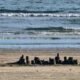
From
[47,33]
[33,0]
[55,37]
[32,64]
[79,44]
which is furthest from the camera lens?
[33,0]

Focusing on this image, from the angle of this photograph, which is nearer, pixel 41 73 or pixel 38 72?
pixel 41 73

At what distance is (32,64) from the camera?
19.7 metres

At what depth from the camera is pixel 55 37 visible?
2975 centimetres

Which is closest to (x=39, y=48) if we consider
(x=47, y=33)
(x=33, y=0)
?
(x=47, y=33)

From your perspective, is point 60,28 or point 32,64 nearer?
point 32,64

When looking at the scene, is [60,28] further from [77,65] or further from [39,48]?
[77,65]

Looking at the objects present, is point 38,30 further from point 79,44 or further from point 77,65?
point 77,65

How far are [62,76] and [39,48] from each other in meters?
8.04

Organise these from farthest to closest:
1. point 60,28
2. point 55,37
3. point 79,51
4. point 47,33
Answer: point 60,28, point 47,33, point 55,37, point 79,51

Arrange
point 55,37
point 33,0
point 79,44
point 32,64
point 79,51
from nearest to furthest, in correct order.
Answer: point 32,64
point 79,51
point 79,44
point 55,37
point 33,0

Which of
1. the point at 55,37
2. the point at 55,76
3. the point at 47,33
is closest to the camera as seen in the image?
the point at 55,76

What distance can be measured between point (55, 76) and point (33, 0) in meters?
64.1

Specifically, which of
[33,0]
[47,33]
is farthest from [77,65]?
[33,0]

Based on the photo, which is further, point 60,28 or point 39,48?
point 60,28
